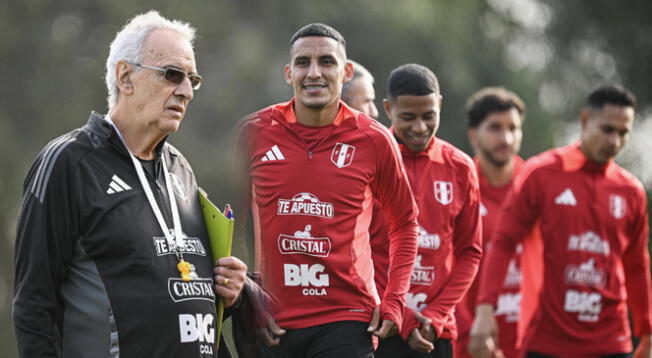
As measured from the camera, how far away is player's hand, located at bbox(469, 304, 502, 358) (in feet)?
28.9

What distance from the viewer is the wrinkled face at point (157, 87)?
17.0ft

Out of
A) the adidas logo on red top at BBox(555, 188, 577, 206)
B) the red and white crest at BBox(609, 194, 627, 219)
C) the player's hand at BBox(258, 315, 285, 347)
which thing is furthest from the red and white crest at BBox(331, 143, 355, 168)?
the red and white crest at BBox(609, 194, 627, 219)

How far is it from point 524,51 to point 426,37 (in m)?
3.49

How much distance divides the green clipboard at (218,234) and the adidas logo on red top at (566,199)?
15.0 feet

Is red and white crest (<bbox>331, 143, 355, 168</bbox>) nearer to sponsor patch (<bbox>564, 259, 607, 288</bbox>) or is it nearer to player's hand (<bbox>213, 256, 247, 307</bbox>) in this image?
player's hand (<bbox>213, 256, 247, 307</bbox>)

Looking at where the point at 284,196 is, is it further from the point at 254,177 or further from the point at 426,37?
the point at 426,37

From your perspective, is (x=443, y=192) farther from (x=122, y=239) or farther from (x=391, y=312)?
(x=122, y=239)

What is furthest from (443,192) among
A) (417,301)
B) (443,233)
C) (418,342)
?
(418,342)

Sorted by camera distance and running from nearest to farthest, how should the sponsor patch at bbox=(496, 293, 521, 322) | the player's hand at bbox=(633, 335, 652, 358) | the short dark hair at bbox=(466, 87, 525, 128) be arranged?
the player's hand at bbox=(633, 335, 652, 358), the sponsor patch at bbox=(496, 293, 521, 322), the short dark hair at bbox=(466, 87, 525, 128)

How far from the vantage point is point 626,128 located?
375 inches

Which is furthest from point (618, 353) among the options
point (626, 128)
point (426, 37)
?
point (426, 37)

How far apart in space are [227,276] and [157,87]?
941 mm

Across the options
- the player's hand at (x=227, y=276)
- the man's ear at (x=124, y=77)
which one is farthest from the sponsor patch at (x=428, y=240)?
the man's ear at (x=124, y=77)

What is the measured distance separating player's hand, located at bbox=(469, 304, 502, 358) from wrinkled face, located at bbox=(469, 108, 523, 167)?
2.34 meters
